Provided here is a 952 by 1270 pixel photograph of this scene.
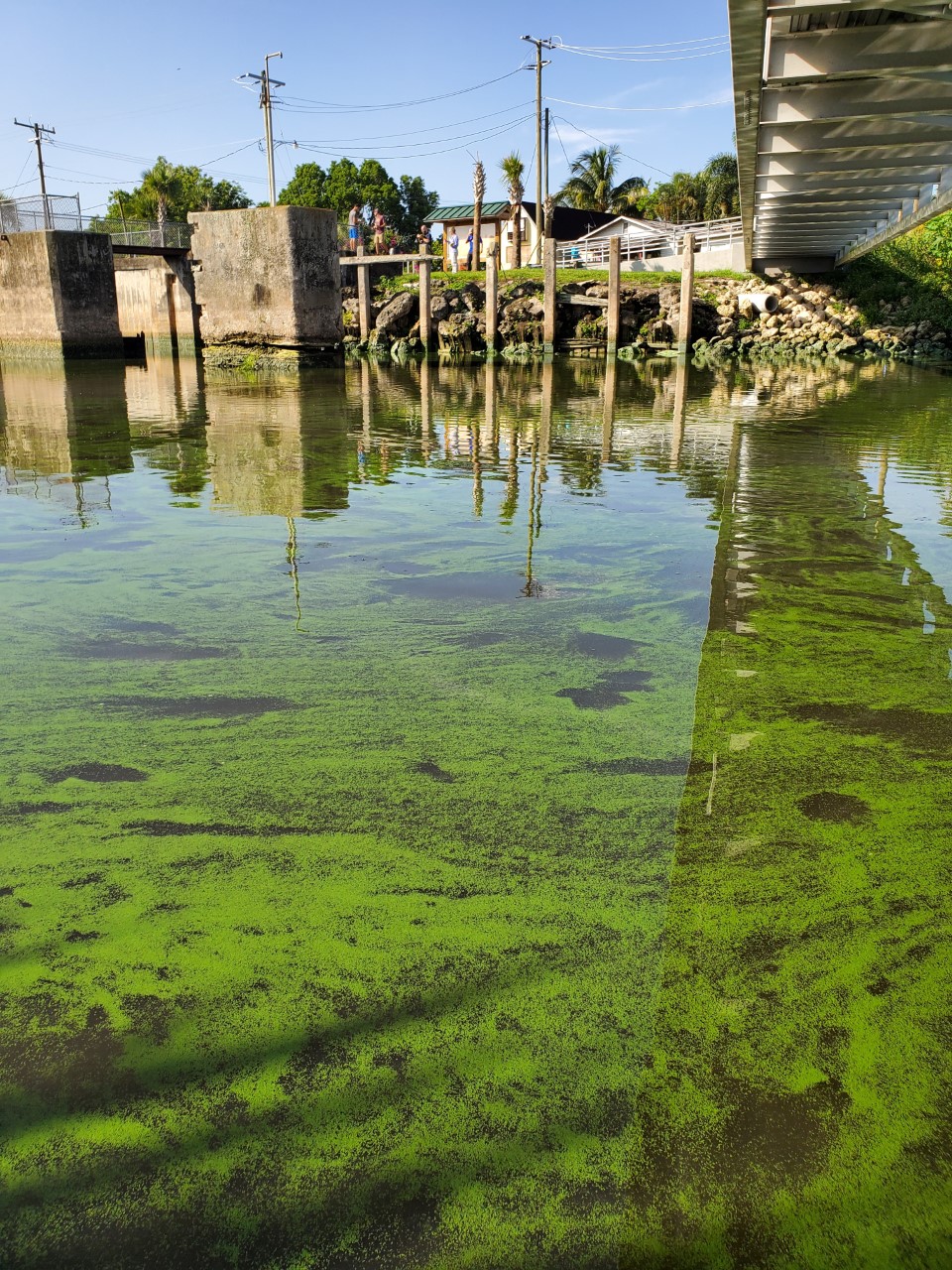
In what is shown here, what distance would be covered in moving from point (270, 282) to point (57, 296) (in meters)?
5.04

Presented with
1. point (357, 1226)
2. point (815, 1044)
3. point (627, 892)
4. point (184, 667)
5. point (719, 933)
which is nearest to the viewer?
point (357, 1226)

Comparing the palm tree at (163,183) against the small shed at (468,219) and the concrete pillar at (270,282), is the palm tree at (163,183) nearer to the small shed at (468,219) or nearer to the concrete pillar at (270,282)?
the small shed at (468,219)

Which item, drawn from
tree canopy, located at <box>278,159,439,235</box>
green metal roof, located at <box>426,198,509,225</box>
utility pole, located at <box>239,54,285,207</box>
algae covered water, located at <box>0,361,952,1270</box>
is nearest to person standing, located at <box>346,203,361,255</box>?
utility pole, located at <box>239,54,285,207</box>

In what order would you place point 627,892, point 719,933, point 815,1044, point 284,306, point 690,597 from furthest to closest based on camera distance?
point 284,306, point 690,597, point 627,892, point 719,933, point 815,1044

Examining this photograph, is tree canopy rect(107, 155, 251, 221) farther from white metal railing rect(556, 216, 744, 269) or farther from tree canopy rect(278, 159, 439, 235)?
white metal railing rect(556, 216, 744, 269)

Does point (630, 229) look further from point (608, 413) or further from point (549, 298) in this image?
point (608, 413)

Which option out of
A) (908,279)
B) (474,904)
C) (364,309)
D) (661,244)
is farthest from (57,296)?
(908,279)

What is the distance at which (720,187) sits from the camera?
148 ft

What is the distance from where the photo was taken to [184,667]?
3.02 metres

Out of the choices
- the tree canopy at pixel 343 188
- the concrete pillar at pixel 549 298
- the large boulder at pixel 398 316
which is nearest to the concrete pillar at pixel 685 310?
the concrete pillar at pixel 549 298

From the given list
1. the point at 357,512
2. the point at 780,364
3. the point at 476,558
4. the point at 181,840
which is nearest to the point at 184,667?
the point at 181,840

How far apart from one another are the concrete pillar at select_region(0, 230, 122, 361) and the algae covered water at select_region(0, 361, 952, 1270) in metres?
Result: 17.2

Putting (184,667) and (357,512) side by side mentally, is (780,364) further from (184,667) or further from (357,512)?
(184,667)

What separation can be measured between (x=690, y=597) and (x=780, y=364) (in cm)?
1802
